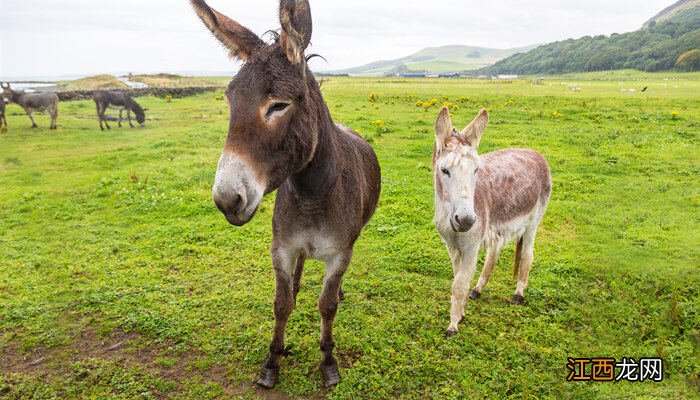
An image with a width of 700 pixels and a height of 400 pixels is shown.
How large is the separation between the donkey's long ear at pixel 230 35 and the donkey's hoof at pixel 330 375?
3.30 m

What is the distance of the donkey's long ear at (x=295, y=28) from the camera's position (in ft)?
8.38

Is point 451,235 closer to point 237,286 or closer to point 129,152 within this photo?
point 237,286

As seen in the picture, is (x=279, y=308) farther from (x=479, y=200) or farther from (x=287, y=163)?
(x=479, y=200)

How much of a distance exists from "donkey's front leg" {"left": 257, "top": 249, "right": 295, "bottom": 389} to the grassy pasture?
0.16 metres

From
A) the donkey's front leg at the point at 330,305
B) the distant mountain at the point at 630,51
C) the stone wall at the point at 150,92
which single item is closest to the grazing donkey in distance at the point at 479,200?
the donkey's front leg at the point at 330,305

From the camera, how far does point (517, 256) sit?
616 centimetres

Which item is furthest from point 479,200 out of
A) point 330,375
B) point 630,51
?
point 630,51

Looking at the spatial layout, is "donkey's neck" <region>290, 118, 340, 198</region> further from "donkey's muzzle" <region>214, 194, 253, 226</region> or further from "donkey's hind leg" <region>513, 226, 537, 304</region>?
"donkey's hind leg" <region>513, 226, 537, 304</region>

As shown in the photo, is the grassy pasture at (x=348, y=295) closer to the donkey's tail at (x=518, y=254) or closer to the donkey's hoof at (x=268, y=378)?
the donkey's hoof at (x=268, y=378)

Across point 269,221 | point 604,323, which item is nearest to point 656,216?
point 604,323

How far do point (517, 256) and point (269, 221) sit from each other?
16.4 ft

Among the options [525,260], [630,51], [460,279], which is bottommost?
[525,260]

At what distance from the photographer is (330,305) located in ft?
13.8

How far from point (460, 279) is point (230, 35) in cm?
389
